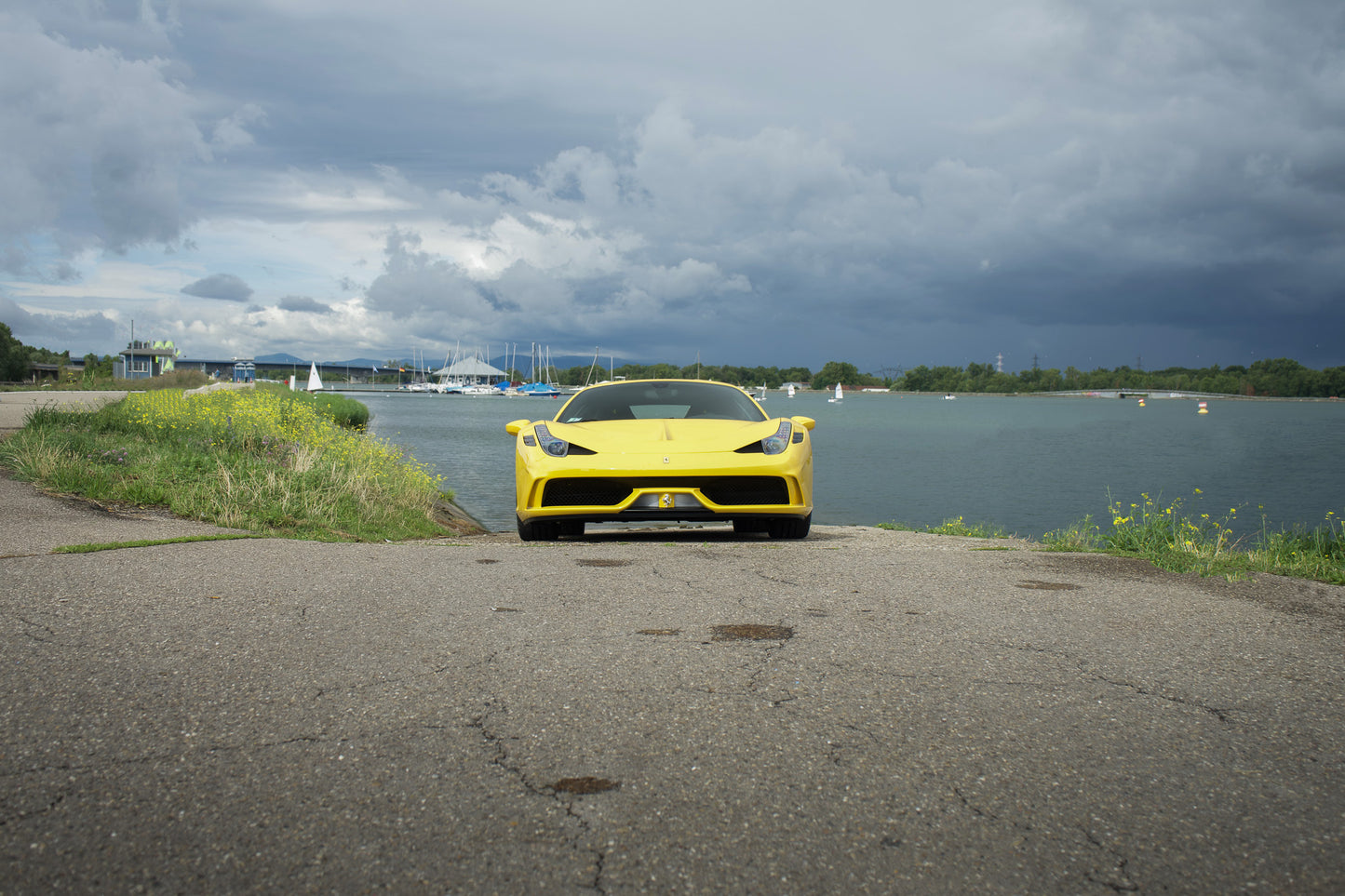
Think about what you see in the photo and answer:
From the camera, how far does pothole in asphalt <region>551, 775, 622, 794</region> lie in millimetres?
2410

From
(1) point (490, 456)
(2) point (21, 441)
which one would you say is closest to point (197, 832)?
(2) point (21, 441)

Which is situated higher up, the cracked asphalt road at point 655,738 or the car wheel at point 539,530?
the cracked asphalt road at point 655,738

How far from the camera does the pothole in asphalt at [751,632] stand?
13.2ft

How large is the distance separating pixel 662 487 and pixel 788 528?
1.45 metres

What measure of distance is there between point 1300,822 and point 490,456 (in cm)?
2887

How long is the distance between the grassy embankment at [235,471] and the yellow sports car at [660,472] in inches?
91.2

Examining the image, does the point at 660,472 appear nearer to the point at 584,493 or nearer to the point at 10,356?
the point at 584,493

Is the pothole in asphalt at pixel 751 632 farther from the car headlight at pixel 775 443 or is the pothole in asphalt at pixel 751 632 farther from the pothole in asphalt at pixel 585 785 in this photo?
the car headlight at pixel 775 443

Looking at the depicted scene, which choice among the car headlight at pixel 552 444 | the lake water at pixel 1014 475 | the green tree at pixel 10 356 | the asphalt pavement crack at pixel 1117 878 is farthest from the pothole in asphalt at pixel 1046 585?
the green tree at pixel 10 356

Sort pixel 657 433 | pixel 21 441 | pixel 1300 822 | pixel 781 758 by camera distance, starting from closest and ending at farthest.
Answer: pixel 1300 822, pixel 781 758, pixel 657 433, pixel 21 441

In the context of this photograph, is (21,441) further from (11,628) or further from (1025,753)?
(1025,753)

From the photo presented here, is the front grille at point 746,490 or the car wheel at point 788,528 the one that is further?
the car wheel at point 788,528

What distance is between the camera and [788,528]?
24.8 ft

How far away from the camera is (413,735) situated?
278 cm
